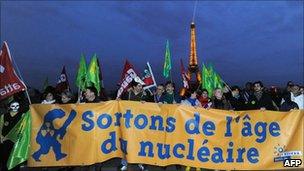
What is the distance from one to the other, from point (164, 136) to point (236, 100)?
3.23 meters

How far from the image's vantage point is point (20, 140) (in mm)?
9992

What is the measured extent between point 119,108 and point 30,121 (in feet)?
6.07

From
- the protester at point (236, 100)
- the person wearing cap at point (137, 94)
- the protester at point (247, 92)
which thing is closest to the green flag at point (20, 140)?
the person wearing cap at point (137, 94)

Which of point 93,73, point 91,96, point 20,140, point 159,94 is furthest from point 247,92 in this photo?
point 20,140

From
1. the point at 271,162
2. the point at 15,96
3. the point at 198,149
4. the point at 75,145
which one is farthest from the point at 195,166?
the point at 15,96

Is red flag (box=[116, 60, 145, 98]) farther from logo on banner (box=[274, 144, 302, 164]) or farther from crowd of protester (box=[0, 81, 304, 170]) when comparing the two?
logo on banner (box=[274, 144, 302, 164])

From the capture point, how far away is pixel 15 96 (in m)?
11.3

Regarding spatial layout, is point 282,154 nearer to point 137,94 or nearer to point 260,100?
point 260,100

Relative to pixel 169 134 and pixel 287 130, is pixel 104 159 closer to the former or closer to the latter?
pixel 169 134

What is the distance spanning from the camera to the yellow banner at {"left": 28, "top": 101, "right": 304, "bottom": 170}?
10.2 metres

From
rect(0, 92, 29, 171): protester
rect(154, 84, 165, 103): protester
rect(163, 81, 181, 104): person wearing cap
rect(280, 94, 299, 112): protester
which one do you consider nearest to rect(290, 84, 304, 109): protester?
rect(280, 94, 299, 112): protester

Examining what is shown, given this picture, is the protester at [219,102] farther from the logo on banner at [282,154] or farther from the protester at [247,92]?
the logo on banner at [282,154]

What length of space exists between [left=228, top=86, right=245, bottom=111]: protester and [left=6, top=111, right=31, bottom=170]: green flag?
5383 mm

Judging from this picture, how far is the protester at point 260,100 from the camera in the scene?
11.7 m
